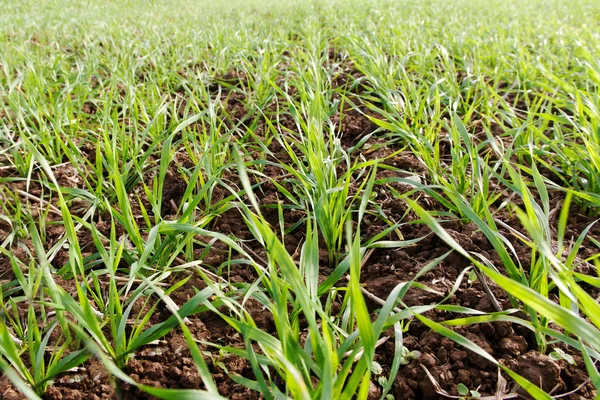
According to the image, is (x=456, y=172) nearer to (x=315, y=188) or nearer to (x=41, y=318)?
(x=315, y=188)

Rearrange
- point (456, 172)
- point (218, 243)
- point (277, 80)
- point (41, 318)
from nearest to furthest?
point (41, 318), point (218, 243), point (456, 172), point (277, 80)

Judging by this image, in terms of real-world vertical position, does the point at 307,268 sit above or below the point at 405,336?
above

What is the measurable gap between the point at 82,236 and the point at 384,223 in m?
0.83

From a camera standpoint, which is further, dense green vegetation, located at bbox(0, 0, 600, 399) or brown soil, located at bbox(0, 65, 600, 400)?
brown soil, located at bbox(0, 65, 600, 400)

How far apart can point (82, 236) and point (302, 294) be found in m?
0.90

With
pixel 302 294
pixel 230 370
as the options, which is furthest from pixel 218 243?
pixel 302 294

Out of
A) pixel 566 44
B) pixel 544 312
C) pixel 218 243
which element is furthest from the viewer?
pixel 566 44

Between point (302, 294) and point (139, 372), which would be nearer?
point (302, 294)

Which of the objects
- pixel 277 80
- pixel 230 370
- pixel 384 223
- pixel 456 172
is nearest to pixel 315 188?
pixel 384 223

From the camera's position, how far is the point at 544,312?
23.2 inches

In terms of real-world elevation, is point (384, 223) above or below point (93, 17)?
below

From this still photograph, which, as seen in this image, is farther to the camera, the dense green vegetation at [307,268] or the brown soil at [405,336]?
the brown soil at [405,336]

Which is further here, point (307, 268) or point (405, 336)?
point (405, 336)

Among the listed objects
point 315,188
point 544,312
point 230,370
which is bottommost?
point 230,370
